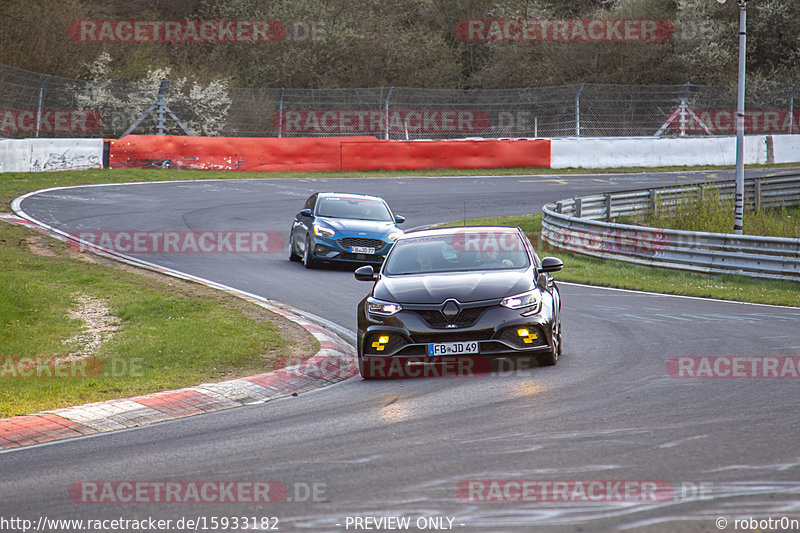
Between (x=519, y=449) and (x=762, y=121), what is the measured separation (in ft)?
129

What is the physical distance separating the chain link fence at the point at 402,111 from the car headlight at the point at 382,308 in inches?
1079

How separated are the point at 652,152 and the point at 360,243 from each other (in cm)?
2251

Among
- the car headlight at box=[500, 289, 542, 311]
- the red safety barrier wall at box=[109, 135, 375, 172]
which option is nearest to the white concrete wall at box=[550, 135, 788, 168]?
the red safety barrier wall at box=[109, 135, 375, 172]

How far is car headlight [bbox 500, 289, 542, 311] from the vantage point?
9.88m

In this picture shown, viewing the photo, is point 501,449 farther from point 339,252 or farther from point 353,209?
point 353,209

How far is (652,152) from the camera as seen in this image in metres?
38.6

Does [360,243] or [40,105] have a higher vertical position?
[40,105]

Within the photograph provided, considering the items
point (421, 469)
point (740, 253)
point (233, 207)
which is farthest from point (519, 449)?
point (233, 207)

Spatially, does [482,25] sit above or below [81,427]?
above

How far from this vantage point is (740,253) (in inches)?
725

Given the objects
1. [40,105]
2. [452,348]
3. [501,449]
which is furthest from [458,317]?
[40,105]

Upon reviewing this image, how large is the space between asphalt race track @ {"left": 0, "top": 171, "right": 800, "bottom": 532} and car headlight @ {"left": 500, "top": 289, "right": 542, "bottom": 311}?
66 cm

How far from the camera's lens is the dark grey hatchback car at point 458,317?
9711mm

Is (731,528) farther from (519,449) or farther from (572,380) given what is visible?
(572,380)
